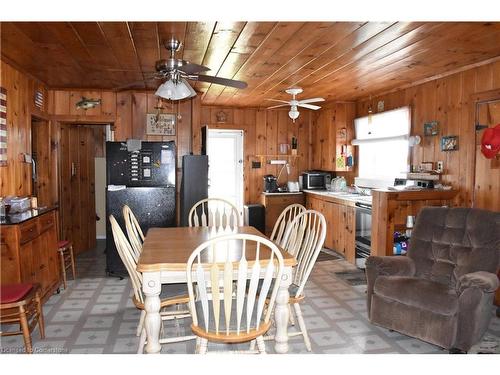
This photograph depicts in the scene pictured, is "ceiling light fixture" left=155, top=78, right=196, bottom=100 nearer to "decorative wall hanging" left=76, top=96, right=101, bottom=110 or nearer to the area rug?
"decorative wall hanging" left=76, top=96, right=101, bottom=110

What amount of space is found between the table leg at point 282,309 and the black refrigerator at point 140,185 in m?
2.43

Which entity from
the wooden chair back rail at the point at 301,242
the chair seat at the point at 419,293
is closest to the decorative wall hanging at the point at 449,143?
the chair seat at the point at 419,293

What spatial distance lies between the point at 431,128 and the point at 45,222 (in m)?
4.03

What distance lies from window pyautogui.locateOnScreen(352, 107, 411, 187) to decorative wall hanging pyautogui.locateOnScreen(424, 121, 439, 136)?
309 millimetres

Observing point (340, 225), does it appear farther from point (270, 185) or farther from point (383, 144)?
point (270, 185)

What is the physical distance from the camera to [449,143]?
167 inches

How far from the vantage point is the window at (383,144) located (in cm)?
507

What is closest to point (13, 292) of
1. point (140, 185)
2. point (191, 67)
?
point (191, 67)

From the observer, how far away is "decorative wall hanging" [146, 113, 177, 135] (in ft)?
16.7

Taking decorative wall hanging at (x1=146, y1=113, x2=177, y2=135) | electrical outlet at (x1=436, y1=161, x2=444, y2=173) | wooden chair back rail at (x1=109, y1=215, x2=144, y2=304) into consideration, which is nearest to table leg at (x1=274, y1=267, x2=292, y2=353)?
wooden chair back rail at (x1=109, y1=215, x2=144, y2=304)

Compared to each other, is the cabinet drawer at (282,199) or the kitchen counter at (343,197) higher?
the kitchen counter at (343,197)

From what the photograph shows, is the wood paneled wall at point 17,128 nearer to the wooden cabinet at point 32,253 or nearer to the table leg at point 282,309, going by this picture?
the wooden cabinet at point 32,253
